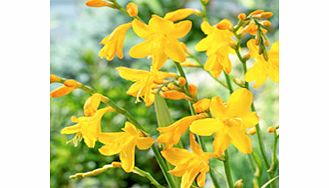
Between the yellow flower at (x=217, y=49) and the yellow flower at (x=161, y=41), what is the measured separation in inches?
1.2

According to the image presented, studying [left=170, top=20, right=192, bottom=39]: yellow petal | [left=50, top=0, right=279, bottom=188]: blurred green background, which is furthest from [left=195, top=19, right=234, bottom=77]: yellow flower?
[left=50, top=0, right=279, bottom=188]: blurred green background

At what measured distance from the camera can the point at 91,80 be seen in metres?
2.07

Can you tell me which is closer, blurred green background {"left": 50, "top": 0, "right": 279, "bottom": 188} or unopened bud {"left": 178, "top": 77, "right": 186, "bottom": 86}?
unopened bud {"left": 178, "top": 77, "right": 186, "bottom": 86}

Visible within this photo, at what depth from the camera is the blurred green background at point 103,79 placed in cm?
187

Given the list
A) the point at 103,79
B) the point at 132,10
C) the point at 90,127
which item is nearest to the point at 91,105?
the point at 90,127

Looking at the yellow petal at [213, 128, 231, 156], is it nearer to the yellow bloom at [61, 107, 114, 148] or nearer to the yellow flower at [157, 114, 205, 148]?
the yellow flower at [157, 114, 205, 148]

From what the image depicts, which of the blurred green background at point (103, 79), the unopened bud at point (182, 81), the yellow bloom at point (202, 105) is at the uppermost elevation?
the unopened bud at point (182, 81)

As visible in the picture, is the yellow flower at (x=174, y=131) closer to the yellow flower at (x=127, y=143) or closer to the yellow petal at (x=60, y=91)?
the yellow flower at (x=127, y=143)

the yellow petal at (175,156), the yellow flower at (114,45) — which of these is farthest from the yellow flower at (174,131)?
the yellow flower at (114,45)

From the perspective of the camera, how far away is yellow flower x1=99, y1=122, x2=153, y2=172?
0.79 meters

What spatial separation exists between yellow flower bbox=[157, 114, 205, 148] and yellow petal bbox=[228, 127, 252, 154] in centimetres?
5
